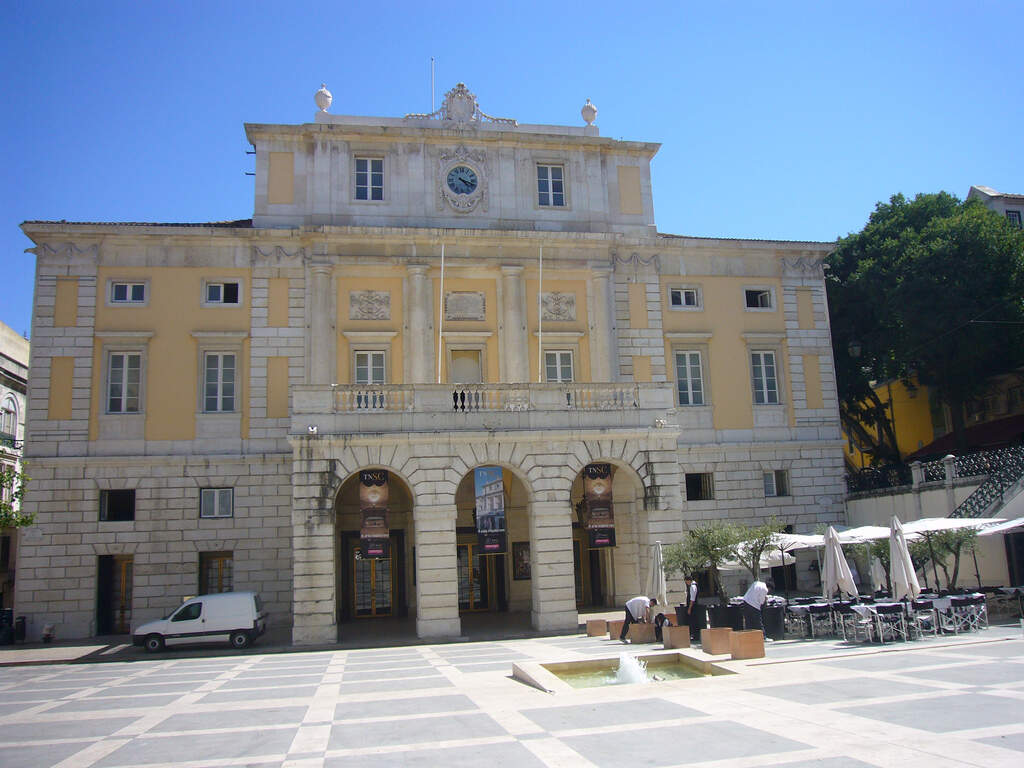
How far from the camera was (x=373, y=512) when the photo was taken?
A: 2470 cm

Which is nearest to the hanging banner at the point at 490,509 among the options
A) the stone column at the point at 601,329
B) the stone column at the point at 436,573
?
the stone column at the point at 436,573

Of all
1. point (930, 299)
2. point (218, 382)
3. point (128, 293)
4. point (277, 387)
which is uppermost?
point (930, 299)

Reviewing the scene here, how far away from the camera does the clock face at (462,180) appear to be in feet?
103

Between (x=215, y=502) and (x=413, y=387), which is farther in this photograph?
(x=215, y=502)

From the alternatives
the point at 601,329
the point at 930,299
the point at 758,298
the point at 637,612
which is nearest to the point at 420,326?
the point at 601,329

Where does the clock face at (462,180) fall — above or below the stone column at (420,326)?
above

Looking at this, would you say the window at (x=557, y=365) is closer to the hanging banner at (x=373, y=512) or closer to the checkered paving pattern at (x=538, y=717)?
the hanging banner at (x=373, y=512)

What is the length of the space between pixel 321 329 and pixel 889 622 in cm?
1968

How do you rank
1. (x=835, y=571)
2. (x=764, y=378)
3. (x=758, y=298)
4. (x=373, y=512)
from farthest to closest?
(x=758, y=298), (x=764, y=378), (x=373, y=512), (x=835, y=571)

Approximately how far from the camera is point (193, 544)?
27.7 metres

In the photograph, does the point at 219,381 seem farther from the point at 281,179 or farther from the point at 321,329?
the point at 281,179

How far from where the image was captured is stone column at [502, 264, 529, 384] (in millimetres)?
30047

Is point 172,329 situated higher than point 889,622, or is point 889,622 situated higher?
point 172,329

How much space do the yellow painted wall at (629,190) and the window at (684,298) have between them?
11.1ft
